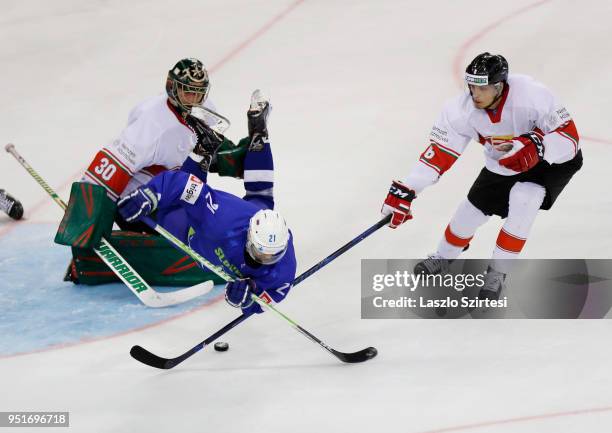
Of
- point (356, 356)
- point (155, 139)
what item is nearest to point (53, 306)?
point (155, 139)

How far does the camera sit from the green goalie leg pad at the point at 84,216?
14.5 ft

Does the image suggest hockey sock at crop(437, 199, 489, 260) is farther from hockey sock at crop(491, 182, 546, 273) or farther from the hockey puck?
the hockey puck

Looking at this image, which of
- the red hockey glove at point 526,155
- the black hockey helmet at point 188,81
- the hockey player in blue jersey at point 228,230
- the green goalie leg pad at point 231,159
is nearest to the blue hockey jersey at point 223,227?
the hockey player in blue jersey at point 228,230

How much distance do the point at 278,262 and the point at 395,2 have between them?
4.41 m

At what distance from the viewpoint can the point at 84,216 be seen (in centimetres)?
445

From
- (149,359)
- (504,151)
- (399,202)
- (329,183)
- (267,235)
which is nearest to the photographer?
(267,235)

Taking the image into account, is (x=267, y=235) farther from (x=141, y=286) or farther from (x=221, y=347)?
(x=141, y=286)

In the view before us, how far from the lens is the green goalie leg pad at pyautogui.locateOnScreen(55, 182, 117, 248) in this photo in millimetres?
4418

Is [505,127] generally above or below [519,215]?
above

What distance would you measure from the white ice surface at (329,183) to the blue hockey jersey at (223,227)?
0.99 feet

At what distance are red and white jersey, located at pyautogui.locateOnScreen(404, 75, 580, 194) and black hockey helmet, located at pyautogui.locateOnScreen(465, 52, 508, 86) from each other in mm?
117

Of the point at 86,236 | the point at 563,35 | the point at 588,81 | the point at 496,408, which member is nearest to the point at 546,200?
the point at 496,408

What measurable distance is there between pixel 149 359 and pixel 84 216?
955 mm

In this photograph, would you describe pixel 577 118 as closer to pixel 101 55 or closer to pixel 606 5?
pixel 606 5
